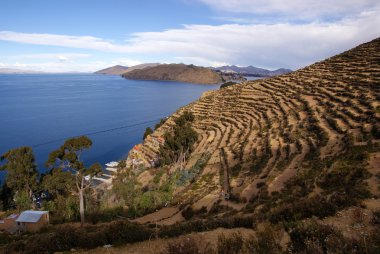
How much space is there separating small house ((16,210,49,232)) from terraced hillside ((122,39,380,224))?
26.8ft

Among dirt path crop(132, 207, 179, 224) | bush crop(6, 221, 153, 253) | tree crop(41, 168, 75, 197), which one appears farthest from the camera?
tree crop(41, 168, 75, 197)

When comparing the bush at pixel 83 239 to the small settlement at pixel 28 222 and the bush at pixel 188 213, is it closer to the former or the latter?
the bush at pixel 188 213

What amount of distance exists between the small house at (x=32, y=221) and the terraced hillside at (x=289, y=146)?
8.16 metres

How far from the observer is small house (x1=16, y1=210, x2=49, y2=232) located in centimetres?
1828

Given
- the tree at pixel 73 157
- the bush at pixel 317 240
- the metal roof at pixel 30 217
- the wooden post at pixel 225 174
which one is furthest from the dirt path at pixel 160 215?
the bush at pixel 317 240

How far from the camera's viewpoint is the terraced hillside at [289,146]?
12164 millimetres

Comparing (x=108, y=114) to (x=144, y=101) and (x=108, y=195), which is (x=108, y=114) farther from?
(x=108, y=195)

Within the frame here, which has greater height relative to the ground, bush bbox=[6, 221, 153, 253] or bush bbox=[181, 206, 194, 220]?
bush bbox=[6, 221, 153, 253]

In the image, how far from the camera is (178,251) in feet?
17.9

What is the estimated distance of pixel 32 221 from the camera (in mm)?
18484

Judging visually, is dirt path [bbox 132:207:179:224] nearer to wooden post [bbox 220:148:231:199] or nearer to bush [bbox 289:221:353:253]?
wooden post [bbox 220:148:231:199]

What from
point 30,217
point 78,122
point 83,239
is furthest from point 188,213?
point 78,122

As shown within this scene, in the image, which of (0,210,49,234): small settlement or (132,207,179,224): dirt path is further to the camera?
(0,210,49,234): small settlement

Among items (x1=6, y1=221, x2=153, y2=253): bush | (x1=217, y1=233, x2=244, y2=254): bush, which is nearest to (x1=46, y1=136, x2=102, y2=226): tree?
(x1=6, y1=221, x2=153, y2=253): bush
